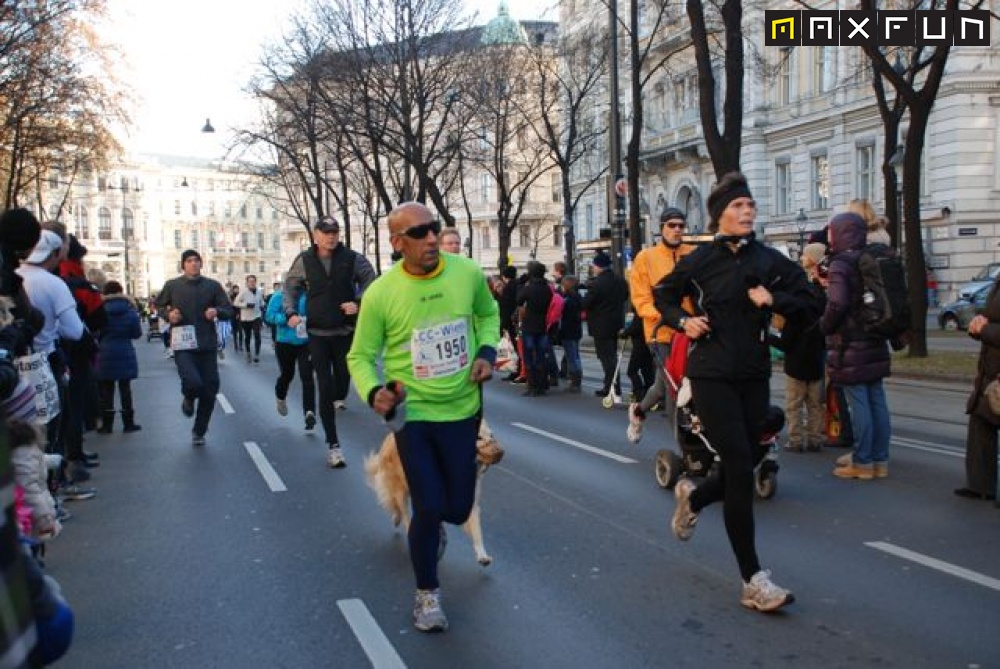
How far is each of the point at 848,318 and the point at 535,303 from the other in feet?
26.4

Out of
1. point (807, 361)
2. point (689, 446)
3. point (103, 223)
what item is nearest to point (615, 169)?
point (807, 361)

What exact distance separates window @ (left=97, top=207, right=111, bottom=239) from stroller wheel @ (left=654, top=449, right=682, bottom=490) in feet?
446

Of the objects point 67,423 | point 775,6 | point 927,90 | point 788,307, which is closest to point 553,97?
point 775,6

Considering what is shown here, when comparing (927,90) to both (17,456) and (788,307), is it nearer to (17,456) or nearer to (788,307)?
(788,307)

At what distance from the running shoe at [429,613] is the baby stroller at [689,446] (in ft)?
7.17

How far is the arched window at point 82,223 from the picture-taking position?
429 ft

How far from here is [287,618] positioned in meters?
5.27

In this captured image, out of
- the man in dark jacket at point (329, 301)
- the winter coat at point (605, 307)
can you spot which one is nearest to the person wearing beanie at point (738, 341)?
the man in dark jacket at point (329, 301)

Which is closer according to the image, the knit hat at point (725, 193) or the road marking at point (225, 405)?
the knit hat at point (725, 193)

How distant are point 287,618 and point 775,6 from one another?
41665 millimetres

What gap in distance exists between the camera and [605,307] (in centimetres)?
1518

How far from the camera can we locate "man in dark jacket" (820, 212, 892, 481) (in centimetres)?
809

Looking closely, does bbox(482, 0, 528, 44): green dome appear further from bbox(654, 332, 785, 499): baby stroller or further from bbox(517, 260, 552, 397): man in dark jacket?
bbox(654, 332, 785, 499): baby stroller

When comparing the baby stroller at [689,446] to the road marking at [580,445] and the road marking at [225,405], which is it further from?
the road marking at [225,405]
